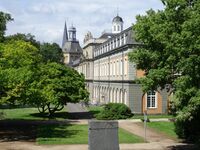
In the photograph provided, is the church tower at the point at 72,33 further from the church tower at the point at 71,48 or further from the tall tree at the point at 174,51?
the tall tree at the point at 174,51

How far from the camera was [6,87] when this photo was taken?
99.6 ft

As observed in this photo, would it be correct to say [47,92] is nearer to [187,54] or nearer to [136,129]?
[136,129]

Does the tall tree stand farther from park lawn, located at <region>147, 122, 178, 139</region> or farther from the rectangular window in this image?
the rectangular window

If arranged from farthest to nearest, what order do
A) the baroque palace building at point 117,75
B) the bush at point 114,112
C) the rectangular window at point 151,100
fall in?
the rectangular window at point 151,100, the baroque palace building at point 117,75, the bush at point 114,112

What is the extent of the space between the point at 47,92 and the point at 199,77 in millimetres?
14089

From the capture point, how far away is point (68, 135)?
111 feet

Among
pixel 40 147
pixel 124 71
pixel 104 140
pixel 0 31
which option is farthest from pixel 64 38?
pixel 104 140

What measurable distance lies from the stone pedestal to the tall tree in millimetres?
11196

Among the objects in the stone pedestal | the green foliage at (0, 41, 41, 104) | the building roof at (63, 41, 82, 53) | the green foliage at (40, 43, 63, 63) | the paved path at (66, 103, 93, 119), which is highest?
the building roof at (63, 41, 82, 53)

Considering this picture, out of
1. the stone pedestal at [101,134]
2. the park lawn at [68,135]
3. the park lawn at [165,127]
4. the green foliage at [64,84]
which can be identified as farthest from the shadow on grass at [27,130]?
the stone pedestal at [101,134]

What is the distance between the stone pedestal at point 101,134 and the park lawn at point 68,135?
18.5 m

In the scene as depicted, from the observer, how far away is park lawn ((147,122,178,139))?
3556 cm

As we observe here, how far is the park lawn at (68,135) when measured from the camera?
30.2 metres

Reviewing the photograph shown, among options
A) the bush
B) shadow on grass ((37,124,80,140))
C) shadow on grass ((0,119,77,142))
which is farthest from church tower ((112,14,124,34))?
shadow on grass ((37,124,80,140))
